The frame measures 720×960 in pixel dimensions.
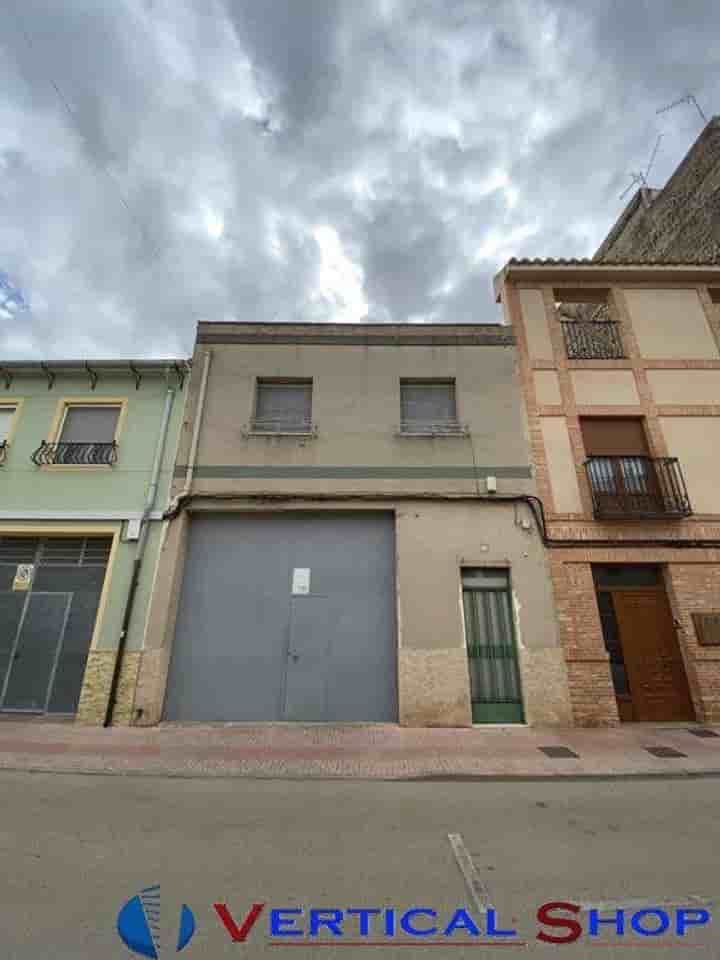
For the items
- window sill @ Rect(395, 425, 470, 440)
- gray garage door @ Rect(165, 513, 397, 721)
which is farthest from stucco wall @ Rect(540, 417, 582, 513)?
gray garage door @ Rect(165, 513, 397, 721)

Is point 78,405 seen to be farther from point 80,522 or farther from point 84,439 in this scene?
point 80,522

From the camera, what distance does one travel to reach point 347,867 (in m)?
3.04

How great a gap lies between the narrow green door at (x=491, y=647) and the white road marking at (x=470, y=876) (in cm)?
386

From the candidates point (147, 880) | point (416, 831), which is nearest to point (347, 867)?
point (416, 831)

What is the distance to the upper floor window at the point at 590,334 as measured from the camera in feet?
31.2

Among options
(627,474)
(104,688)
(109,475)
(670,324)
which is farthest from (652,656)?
(109,475)

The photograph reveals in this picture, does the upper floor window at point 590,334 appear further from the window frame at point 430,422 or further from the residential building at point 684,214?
the window frame at point 430,422

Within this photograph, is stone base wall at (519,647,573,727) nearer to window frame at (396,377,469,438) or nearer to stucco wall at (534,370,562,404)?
window frame at (396,377,469,438)

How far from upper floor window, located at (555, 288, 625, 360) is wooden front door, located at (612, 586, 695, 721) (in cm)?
509

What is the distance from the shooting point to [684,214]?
39.3 ft

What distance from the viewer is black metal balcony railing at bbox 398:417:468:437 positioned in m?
8.72

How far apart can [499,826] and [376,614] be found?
13.5ft

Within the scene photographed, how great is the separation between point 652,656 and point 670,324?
7.25 meters
